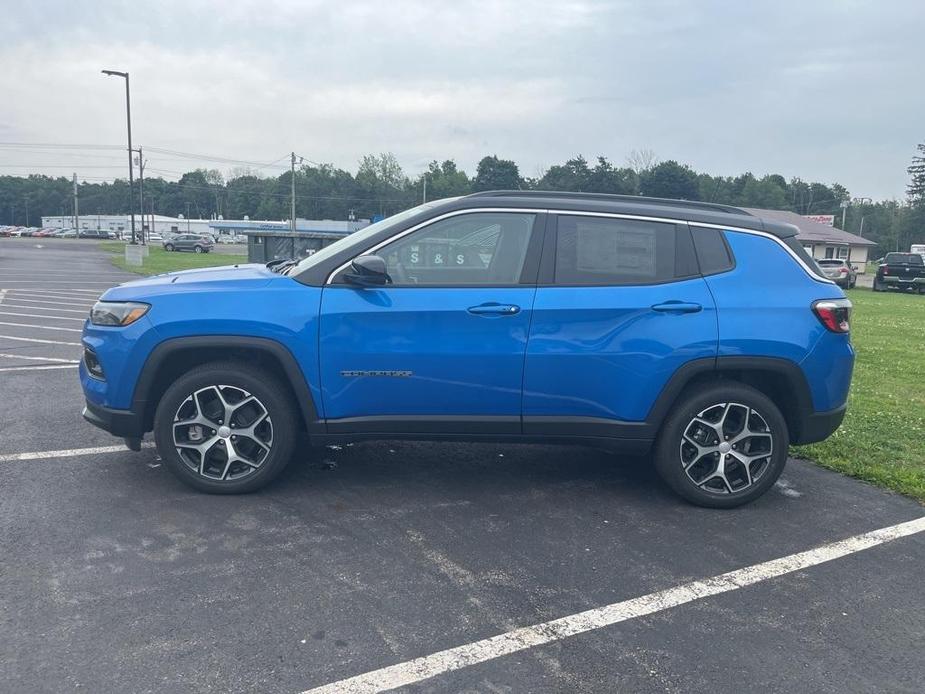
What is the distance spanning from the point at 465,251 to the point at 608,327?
0.96m

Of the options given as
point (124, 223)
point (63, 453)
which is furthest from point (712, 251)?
point (124, 223)

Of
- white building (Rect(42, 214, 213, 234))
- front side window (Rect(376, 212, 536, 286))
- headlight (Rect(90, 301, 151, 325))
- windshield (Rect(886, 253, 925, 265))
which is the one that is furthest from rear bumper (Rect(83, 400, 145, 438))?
white building (Rect(42, 214, 213, 234))

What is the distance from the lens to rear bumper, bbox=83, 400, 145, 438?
4.38m

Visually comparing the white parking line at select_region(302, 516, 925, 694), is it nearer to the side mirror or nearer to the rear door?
the rear door

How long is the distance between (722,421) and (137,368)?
3488mm

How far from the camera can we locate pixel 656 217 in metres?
4.54

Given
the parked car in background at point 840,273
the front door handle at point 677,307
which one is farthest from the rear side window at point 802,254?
the parked car in background at point 840,273

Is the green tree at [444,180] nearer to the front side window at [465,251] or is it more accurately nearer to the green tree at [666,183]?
the green tree at [666,183]

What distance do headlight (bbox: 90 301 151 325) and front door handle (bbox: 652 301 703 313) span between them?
9.82ft

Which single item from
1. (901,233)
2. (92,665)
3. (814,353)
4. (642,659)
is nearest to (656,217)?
(814,353)

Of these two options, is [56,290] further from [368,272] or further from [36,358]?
[368,272]

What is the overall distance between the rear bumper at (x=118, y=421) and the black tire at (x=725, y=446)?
3137 mm

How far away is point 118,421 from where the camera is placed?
439 centimetres

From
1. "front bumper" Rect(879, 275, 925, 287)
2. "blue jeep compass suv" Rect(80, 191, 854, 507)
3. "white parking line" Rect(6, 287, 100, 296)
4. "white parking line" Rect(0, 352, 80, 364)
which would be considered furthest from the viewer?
"front bumper" Rect(879, 275, 925, 287)
